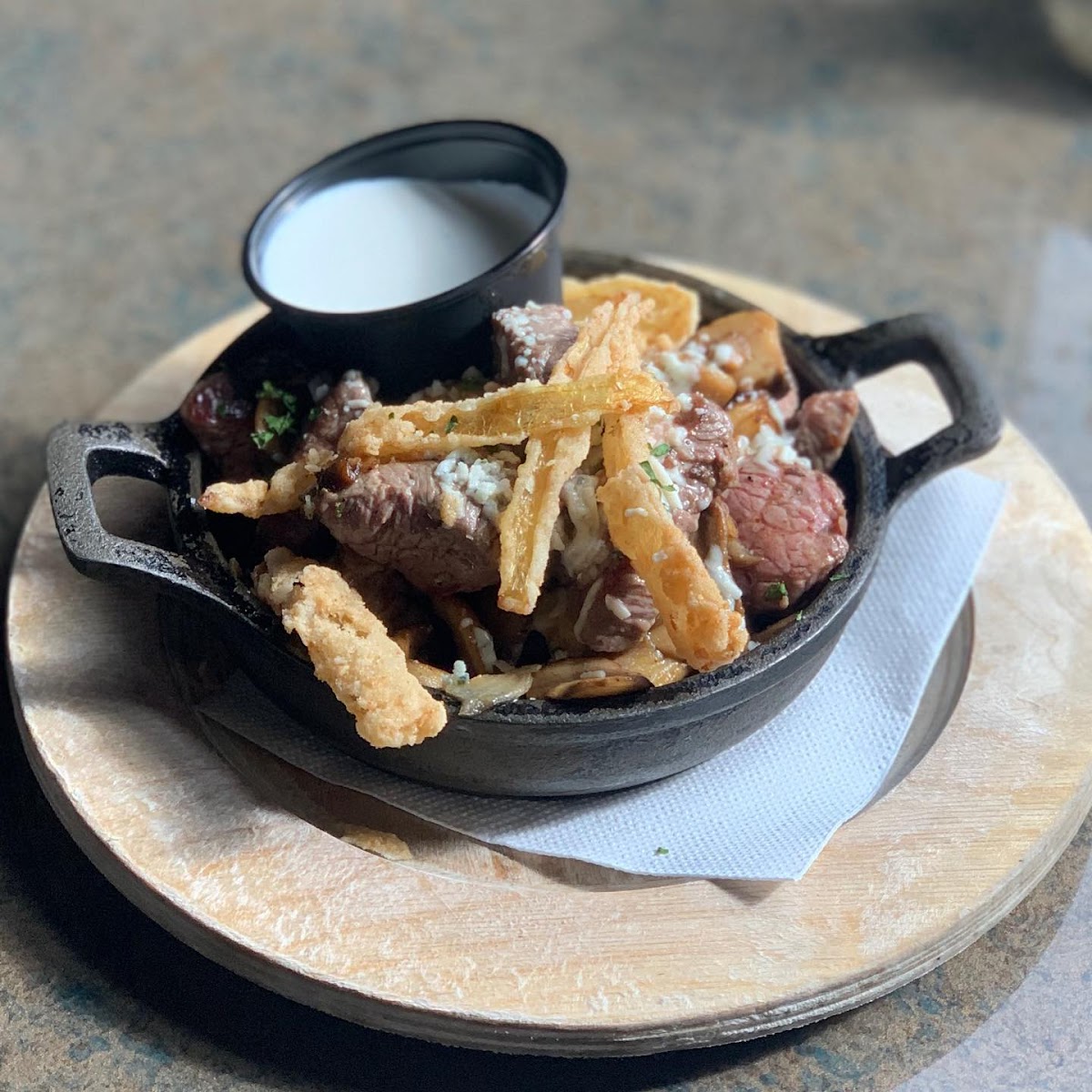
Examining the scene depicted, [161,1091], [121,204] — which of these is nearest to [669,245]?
[121,204]

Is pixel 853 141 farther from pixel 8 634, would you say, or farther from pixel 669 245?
pixel 8 634

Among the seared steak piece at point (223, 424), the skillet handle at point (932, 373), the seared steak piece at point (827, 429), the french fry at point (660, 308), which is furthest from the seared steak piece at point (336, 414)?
the skillet handle at point (932, 373)

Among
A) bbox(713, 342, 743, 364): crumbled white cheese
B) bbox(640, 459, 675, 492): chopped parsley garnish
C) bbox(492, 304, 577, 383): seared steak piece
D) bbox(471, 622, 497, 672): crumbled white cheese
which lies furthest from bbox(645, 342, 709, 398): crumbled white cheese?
bbox(471, 622, 497, 672): crumbled white cheese

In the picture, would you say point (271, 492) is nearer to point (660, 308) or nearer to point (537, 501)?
point (537, 501)

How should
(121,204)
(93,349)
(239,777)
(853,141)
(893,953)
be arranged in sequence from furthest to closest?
(853,141), (121,204), (93,349), (239,777), (893,953)

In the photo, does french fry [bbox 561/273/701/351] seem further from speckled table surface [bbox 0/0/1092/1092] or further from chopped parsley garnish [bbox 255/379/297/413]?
speckled table surface [bbox 0/0/1092/1092]

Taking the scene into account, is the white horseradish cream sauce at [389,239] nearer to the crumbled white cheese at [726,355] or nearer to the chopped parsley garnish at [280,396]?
the chopped parsley garnish at [280,396]
